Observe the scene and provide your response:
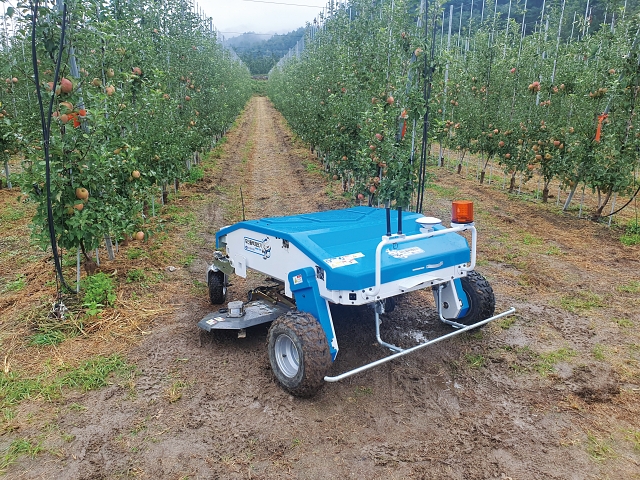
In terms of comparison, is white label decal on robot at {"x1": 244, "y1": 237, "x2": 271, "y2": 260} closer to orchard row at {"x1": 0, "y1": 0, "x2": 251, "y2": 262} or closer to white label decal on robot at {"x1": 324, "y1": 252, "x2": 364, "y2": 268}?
white label decal on robot at {"x1": 324, "y1": 252, "x2": 364, "y2": 268}

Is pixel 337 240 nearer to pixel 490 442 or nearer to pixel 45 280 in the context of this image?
pixel 490 442

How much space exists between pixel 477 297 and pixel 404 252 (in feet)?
3.47

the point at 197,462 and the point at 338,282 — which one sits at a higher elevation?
the point at 338,282

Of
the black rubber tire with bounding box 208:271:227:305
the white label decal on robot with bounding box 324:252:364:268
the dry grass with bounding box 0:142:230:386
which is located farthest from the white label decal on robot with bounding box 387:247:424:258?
the dry grass with bounding box 0:142:230:386

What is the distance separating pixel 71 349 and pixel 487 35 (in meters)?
15.1

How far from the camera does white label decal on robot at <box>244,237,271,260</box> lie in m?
4.22

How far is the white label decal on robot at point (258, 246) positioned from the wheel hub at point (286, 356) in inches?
33.3

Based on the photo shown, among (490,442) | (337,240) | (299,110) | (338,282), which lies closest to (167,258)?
(337,240)

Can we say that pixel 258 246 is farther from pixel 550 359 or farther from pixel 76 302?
pixel 550 359

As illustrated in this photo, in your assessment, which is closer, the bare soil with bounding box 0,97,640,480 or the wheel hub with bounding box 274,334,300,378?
the bare soil with bounding box 0,97,640,480

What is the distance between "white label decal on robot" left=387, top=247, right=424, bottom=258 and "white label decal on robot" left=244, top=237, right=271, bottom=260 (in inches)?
43.4

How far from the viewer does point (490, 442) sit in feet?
10.2

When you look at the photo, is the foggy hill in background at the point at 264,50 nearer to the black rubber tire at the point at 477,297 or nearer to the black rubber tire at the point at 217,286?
the black rubber tire at the point at 217,286

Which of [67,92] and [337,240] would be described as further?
[67,92]
